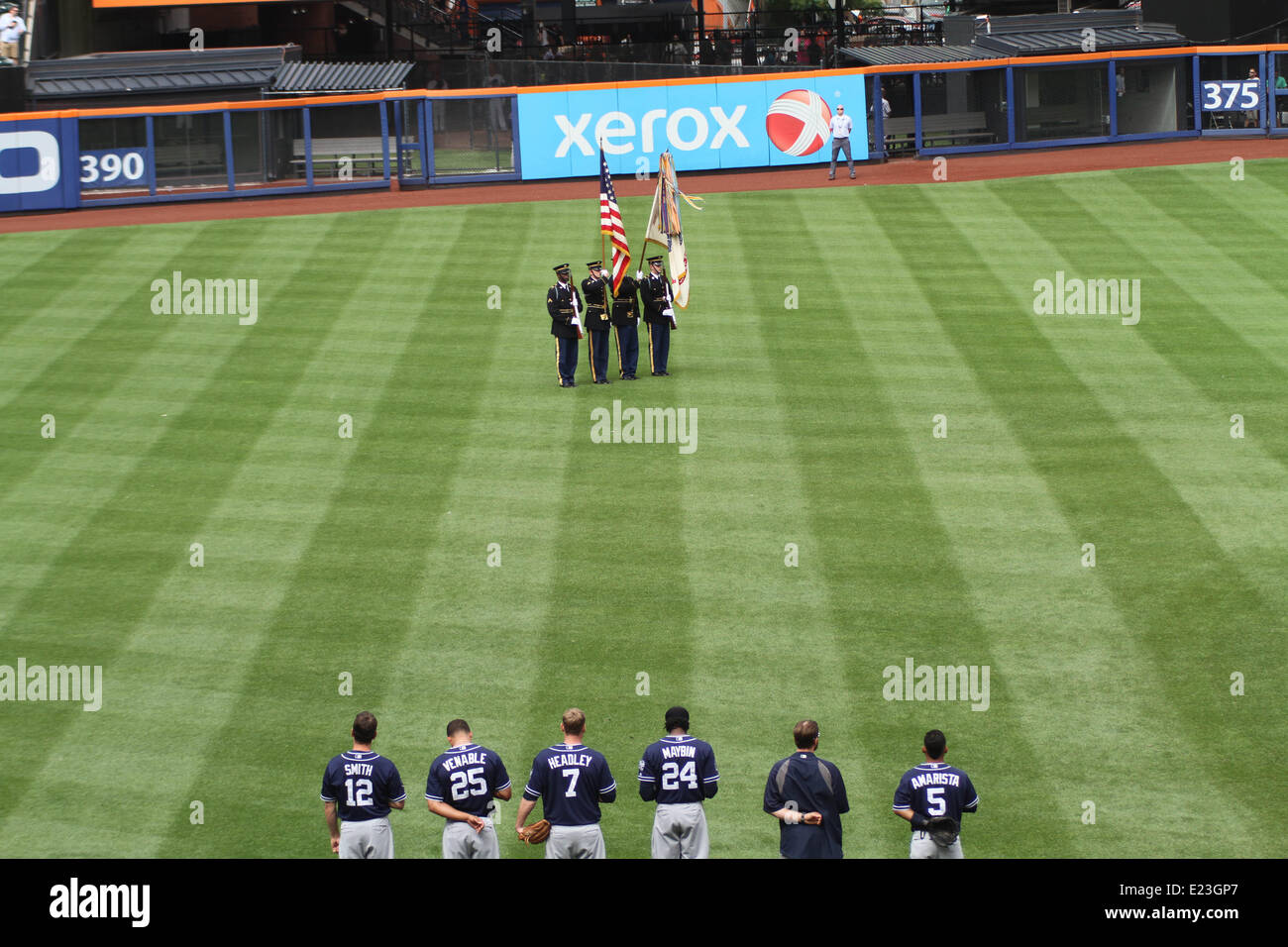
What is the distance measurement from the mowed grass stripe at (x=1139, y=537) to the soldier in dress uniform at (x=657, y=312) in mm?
4857

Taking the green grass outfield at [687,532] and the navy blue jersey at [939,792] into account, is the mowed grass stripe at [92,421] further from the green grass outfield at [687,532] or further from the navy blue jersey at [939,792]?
the navy blue jersey at [939,792]

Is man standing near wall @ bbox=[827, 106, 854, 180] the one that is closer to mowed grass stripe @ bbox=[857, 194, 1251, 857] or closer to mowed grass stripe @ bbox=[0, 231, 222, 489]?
mowed grass stripe @ bbox=[857, 194, 1251, 857]

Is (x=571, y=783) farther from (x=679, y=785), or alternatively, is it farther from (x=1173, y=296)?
(x=1173, y=296)

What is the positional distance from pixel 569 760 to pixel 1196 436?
12470mm

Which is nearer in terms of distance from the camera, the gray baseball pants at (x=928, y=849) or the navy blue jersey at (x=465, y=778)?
the gray baseball pants at (x=928, y=849)

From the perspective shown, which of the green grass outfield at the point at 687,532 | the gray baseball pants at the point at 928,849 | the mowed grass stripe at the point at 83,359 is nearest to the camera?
the gray baseball pants at the point at 928,849

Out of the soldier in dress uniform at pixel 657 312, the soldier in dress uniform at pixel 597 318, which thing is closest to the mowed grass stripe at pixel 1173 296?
the soldier in dress uniform at pixel 657 312

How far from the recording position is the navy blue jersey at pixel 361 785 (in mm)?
9992

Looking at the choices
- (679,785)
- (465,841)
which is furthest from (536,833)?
(679,785)

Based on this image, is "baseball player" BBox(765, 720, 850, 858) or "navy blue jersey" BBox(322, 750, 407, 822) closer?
"baseball player" BBox(765, 720, 850, 858)

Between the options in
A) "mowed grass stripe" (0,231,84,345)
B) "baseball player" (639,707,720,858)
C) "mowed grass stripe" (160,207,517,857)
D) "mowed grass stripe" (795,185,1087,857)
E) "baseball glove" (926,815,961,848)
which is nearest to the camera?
"baseball glove" (926,815,961,848)

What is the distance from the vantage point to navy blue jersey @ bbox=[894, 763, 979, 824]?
955cm

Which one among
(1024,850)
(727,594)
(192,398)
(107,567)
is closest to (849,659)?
(727,594)

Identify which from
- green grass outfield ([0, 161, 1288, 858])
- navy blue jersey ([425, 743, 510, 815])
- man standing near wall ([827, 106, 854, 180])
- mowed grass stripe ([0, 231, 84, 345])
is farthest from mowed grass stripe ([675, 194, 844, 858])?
mowed grass stripe ([0, 231, 84, 345])
